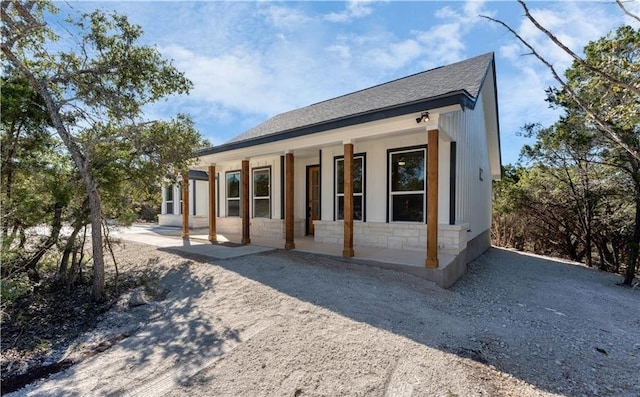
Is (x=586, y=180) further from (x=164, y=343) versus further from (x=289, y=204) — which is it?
(x=164, y=343)

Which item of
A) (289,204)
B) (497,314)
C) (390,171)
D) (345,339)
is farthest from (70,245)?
(497,314)

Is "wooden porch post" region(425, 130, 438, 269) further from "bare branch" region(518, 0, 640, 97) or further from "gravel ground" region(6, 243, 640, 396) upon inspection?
"bare branch" region(518, 0, 640, 97)

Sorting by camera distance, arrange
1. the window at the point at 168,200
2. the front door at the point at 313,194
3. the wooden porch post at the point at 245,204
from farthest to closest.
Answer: the window at the point at 168,200 < the front door at the point at 313,194 < the wooden porch post at the point at 245,204

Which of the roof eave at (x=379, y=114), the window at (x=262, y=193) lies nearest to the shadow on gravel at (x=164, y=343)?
the roof eave at (x=379, y=114)

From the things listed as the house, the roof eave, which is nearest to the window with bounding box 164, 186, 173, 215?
the house

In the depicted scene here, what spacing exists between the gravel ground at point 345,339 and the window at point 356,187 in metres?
2.37

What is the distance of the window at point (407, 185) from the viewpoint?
724 cm

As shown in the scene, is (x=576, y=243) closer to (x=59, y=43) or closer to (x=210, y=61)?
(x=210, y=61)

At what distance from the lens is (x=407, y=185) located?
747cm

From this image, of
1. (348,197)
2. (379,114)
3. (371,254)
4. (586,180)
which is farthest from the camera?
(586,180)

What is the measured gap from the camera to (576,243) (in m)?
Result: 13.7

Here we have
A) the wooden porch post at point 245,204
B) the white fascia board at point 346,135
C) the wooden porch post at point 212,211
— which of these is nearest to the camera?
the white fascia board at point 346,135

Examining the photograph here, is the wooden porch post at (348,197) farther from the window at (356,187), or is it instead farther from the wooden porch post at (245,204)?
the wooden porch post at (245,204)

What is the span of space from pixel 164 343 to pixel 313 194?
685 centimetres
